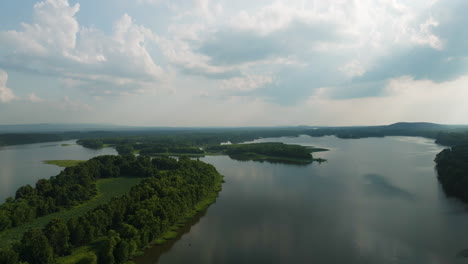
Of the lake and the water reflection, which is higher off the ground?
the water reflection

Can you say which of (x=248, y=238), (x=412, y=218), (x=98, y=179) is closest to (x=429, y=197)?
(x=412, y=218)

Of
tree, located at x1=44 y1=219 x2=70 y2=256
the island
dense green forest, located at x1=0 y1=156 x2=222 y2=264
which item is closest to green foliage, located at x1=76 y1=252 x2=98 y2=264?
dense green forest, located at x1=0 y1=156 x2=222 y2=264

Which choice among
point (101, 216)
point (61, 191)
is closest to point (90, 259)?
point (101, 216)

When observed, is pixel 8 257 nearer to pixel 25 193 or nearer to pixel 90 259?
pixel 90 259

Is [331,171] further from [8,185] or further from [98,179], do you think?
[8,185]

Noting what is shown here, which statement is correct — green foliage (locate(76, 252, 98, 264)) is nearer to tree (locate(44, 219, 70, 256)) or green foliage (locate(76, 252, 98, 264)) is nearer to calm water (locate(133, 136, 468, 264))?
tree (locate(44, 219, 70, 256))

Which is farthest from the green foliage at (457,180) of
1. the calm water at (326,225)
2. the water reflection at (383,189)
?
the water reflection at (383,189)
